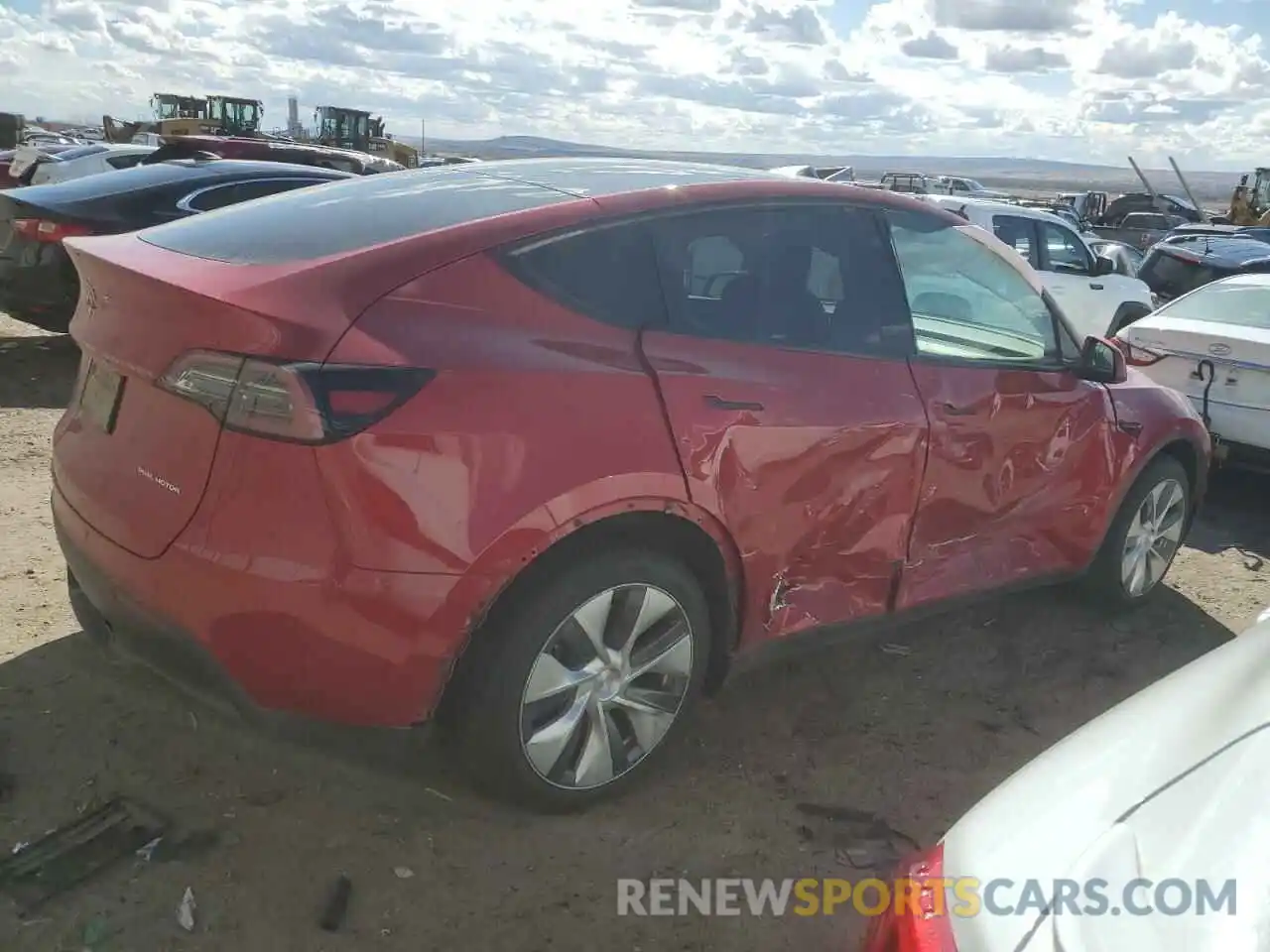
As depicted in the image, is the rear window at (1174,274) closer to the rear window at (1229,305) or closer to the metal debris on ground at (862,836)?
the rear window at (1229,305)

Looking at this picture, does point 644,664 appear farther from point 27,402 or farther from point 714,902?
point 27,402

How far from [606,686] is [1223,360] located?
4.88 metres

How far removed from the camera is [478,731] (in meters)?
2.74

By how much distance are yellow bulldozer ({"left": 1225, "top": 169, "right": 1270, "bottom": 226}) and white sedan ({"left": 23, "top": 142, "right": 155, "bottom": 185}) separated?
28079 mm

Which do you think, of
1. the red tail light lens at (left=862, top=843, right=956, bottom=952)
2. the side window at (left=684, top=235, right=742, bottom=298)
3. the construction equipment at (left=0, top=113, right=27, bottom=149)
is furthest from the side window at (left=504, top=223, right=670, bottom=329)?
the construction equipment at (left=0, top=113, right=27, bottom=149)

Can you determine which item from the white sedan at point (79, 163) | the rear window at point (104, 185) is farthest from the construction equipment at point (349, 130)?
the rear window at point (104, 185)

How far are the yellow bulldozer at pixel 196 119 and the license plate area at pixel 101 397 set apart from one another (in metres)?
32.8

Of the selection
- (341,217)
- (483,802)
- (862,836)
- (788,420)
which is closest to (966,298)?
(788,420)

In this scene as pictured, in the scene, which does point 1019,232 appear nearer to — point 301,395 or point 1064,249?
point 1064,249


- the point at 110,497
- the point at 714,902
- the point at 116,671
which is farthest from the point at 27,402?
the point at 714,902

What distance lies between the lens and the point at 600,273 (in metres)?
2.89

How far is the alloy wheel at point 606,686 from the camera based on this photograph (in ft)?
9.29

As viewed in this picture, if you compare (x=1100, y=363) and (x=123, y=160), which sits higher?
(x=1100, y=363)

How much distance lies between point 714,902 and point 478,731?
736 millimetres
